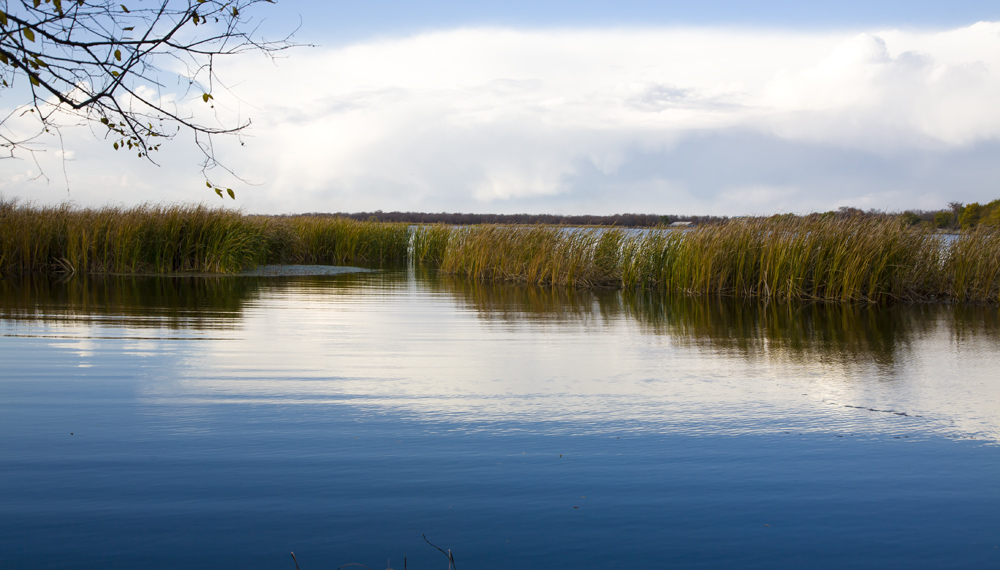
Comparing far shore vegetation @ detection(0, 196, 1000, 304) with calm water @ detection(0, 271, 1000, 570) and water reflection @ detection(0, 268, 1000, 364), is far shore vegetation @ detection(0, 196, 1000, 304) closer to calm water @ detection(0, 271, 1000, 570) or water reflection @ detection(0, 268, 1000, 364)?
water reflection @ detection(0, 268, 1000, 364)

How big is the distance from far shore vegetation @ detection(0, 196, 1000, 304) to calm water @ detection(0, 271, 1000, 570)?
16.1 feet

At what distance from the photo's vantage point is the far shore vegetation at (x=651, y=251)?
11359 mm

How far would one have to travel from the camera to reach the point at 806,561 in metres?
2.21

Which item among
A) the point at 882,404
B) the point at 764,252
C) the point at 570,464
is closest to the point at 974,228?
the point at 764,252

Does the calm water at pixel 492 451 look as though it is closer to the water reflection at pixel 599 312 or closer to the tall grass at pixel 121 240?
the water reflection at pixel 599 312

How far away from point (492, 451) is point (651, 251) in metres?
11.1

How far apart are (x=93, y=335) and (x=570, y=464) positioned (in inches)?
208

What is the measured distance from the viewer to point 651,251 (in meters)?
13.8

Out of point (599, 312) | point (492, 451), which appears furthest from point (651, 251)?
point (492, 451)

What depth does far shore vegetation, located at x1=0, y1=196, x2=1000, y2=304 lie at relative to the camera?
447 inches

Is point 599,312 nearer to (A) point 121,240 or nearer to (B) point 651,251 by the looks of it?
(B) point 651,251

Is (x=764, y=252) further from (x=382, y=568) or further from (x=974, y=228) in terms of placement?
(x=382, y=568)

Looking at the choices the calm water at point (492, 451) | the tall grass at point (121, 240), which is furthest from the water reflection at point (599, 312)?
the tall grass at point (121, 240)

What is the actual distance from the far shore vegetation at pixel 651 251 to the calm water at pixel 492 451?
491 cm
